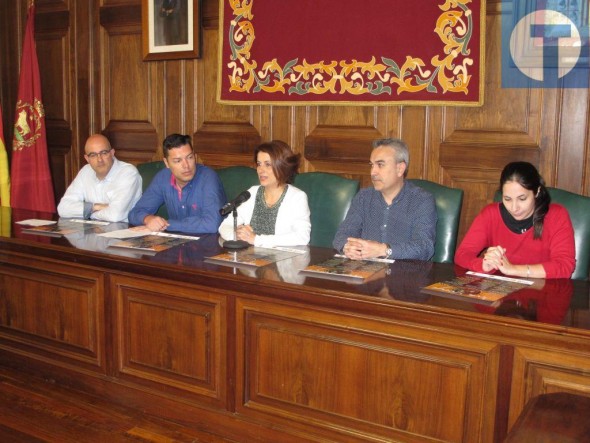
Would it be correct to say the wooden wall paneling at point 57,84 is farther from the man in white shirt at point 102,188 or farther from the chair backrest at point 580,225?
the chair backrest at point 580,225

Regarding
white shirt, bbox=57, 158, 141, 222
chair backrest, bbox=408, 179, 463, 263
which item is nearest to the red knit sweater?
chair backrest, bbox=408, 179, 463, 263

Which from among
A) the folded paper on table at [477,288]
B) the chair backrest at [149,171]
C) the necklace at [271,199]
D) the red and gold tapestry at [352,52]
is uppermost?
the red and gold tapestry at [352,52]

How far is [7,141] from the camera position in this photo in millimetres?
4863

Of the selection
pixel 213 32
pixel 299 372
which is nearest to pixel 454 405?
pixel 299 372

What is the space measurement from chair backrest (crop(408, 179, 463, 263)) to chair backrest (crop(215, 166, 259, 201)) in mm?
1024

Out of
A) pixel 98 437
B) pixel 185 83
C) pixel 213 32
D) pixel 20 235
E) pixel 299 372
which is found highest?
pixel 213 32

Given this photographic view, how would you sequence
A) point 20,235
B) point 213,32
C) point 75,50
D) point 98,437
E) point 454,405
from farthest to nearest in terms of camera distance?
point 75,50 → point 213,32 → point 20,235 → point 98,437 → point 454,405

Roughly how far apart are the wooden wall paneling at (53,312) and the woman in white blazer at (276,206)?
66 centimetres

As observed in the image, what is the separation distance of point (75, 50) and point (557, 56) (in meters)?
3.08

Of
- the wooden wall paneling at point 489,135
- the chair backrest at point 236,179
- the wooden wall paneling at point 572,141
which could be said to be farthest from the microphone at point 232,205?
the wooden wall paneling at point 572,141

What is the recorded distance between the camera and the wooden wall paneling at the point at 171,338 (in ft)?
7.87

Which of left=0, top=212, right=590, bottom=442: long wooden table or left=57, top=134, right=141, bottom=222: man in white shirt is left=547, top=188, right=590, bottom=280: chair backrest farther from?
left=57, top=134, right=141, bottom=222: man in white shirt

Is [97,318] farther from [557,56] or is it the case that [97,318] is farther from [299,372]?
[557,56]

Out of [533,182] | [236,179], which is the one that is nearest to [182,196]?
[236,179]
